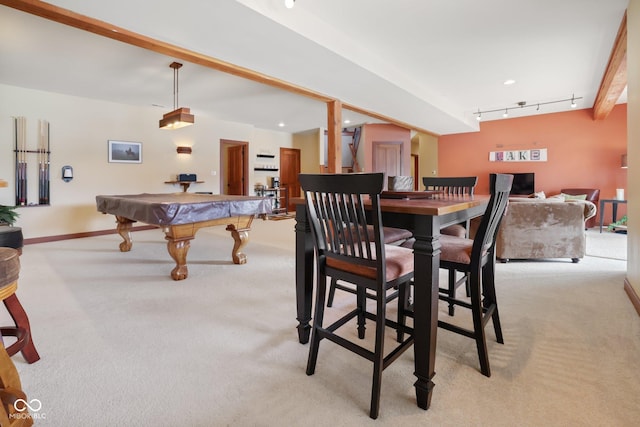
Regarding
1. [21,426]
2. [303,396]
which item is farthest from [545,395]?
[21,426]

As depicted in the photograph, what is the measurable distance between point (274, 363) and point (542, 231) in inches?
133

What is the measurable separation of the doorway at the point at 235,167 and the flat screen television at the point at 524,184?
21.5 feet

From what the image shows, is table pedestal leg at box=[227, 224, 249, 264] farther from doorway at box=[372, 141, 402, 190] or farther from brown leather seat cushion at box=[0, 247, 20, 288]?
doorway at box=[372, 141, 402, 190]

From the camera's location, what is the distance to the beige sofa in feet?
11.3

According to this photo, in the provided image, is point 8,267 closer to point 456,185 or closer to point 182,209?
point 182,209

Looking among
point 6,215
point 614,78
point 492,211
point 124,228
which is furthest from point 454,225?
point 6,215

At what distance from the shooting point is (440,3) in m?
2.79

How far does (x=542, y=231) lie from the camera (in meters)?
3.47

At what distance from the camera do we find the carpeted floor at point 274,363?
1.24 metres

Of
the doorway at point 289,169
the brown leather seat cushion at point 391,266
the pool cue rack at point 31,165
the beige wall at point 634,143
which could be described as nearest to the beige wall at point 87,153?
the pool cue rack at point 31,165

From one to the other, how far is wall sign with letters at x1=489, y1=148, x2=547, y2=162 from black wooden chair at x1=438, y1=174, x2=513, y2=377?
22.8 feet

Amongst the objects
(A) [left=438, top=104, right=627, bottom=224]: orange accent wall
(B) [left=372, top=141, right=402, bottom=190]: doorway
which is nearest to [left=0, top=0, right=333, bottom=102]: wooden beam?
(B) [left=372, top=141, right=402, bottom=190]: doorway

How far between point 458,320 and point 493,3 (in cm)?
280

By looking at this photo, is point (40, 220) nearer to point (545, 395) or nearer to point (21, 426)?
point (21, 426)
